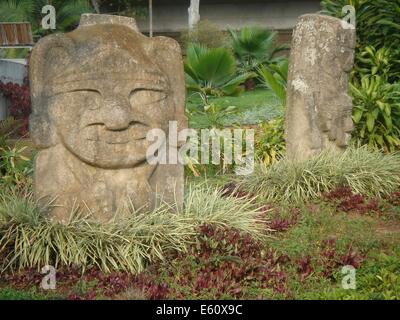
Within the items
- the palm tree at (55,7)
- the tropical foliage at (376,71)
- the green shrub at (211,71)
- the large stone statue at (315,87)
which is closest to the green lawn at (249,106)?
the green shrub at (211,71)

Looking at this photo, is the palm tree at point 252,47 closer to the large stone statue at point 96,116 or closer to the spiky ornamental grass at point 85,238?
the large stone statue at point 96,116

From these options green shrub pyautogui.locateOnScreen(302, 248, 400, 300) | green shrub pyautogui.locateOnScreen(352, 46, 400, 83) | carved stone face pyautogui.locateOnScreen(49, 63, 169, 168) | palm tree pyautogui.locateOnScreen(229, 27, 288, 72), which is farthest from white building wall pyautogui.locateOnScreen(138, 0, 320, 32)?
green shrub pyautogui.locateOnScreen(302, 248, 400, 300)

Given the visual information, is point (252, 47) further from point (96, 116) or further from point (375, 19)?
point (96, 116)

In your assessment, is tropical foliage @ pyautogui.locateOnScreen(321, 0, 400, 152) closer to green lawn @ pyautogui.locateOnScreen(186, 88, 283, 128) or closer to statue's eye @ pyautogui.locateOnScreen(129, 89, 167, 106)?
green lawn @ pyautogui.locateOnScreen(186, 88, 283, 128)

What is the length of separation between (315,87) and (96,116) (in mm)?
3939

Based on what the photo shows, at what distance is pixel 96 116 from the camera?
6.45 meters

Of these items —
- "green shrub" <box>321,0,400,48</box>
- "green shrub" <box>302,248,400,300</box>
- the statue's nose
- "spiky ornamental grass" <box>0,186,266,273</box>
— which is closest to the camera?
"green shrub" <box>302,248,400,300</box>

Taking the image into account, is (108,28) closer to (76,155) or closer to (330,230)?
(76,155)

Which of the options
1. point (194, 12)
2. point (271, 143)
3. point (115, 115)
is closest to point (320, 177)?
point (271, 143)

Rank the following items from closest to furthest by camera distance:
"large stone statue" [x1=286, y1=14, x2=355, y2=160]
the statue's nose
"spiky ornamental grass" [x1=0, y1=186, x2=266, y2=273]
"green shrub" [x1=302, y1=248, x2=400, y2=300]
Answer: "green shrub" [x1=302, y1=248, x2=400, y2=300] → "spiky ornamental grass" [x1=0, y1=186, x2=266, y2=273] → the statue's nose → "large stone statue" [x1=286, y1=14, x2=355, y2=160]

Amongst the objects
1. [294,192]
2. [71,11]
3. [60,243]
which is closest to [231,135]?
[294,192]

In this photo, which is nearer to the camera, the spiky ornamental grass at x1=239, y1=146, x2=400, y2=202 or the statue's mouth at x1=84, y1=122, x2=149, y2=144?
the statue's mouth at x1=84, y1=122, x2=149, y2=144

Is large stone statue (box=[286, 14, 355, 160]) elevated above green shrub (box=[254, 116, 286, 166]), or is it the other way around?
large stone statue (box=[286, 14, 355, 160])

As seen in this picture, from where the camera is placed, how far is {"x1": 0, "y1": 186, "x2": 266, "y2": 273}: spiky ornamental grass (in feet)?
20.0
